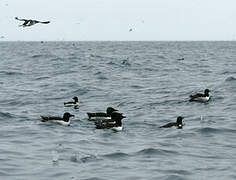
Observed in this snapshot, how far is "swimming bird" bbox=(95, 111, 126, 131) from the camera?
1899 centimetres

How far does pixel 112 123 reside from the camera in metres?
19.3

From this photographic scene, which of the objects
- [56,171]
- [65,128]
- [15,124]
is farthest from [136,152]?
[15,124]

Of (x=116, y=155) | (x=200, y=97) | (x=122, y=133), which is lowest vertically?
(x=116, y=155)

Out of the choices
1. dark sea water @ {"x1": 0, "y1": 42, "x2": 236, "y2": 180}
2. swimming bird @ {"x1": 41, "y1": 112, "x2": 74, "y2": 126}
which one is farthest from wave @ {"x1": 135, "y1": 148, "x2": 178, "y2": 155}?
swimming bird @ {"x1": 41, "y1": 112, "x2": 74, "y2": 126}

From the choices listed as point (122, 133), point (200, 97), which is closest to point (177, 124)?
point (122, 133)

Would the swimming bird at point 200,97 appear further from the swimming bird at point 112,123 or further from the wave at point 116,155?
the wave at point 116,155

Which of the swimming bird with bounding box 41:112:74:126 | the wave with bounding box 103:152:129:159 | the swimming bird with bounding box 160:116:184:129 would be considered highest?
the swimming bird with bounding box 41:112:74:126

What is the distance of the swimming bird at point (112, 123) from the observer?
1899 centimetres

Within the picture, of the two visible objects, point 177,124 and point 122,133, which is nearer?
point 122,133

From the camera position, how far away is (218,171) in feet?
41.1

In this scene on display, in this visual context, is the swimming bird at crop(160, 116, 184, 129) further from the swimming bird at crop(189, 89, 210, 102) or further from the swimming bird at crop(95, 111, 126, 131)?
the swimming bird at crop(189, 89, 210, 102)

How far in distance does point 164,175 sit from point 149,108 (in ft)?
39.5

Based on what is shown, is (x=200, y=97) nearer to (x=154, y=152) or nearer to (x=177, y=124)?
(x=177, y=124)

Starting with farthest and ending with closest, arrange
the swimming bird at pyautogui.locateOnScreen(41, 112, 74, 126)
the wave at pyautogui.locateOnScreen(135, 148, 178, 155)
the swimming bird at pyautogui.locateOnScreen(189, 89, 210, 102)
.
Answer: the swimming bird at pyautogui.locateOnScreen(189, 89, 210, 102) → the swimming bird at pyautogui.locateOnScreen(41, 112, 74, 126) → the wave at pyautogui.locateOnScreen(135, 148, 178, 155)
